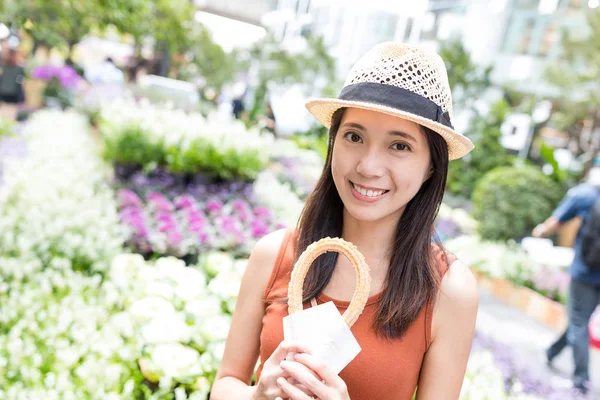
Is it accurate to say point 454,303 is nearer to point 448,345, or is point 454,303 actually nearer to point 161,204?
point 448,345

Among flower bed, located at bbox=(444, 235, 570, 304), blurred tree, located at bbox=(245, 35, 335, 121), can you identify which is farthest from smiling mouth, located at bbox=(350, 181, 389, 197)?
blurred tree, located at bbox=(245, 35, 335, 121)

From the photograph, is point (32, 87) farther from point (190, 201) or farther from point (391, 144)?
point (391, 144)

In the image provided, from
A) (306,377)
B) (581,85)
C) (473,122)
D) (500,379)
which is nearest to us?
(306,377)

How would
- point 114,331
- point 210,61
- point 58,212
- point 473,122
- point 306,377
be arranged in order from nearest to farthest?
point 306,377
point 114,331
point 58,212
point 473,122
point 210,61

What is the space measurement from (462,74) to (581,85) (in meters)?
2.86

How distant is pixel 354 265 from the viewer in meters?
1.14

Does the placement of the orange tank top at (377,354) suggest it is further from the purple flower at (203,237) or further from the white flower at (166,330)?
the purple flower at (203,237)

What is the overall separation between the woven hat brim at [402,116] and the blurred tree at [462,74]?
1238 centimetres

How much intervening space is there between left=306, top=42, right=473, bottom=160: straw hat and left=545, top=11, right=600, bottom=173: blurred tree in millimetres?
11214

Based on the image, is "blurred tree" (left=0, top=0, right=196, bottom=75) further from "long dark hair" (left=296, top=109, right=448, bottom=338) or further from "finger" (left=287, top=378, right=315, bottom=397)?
"finger" (left=287, top=378, right=315, bottom=397)

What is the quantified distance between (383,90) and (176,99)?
967 cm

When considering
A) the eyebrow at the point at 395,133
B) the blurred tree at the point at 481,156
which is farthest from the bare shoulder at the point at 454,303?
the blurred tree at the point at 481,156

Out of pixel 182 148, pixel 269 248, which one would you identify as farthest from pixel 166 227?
pixel 269 248

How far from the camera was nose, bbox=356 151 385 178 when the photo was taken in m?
1.20
